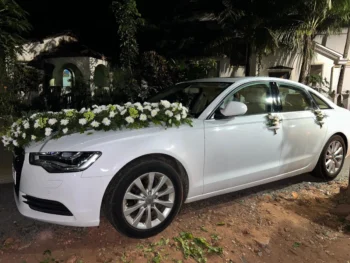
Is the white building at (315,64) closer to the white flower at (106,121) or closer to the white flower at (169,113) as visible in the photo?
the white flower at (169,113)

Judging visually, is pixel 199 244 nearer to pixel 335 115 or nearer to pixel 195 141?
pixel 195 141

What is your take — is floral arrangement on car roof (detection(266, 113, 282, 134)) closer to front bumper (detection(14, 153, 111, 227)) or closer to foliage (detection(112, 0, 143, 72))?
front bumper (detection(14, 153, 111, 227))

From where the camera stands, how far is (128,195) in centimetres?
287

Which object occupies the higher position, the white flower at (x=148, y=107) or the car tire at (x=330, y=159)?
the white flower at (x=148, y=107)

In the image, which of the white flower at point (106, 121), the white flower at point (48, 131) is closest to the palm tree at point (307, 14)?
the white flower at point (106, 121)

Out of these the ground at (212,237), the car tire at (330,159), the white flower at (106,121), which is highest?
the white flower at (106,121)

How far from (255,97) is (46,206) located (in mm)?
2651

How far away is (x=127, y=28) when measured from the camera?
8750 millimetres

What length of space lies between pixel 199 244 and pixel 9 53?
23.7 ft

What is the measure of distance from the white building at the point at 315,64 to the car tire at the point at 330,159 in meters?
8.81

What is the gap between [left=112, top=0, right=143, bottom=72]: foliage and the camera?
868 cm

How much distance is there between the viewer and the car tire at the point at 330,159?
460cm

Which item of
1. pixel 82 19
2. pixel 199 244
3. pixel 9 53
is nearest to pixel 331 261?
pixel 199 244

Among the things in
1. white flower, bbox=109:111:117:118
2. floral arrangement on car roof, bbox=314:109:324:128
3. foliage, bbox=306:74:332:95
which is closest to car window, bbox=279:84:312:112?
floral arrangement on car roof, bbox=314:109:324:128
